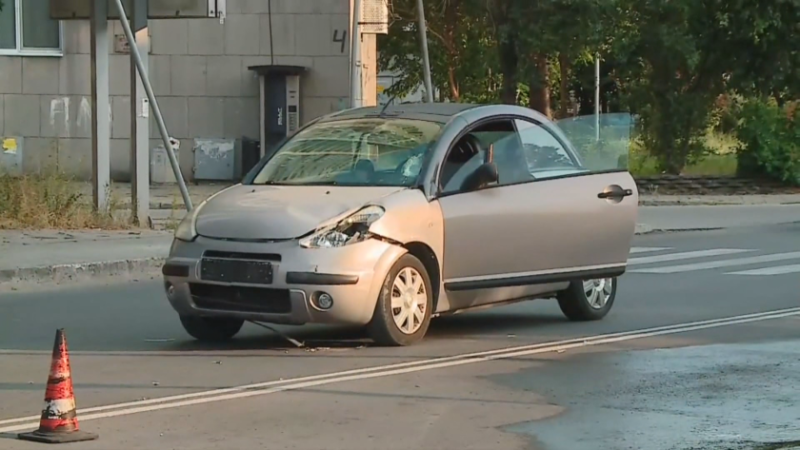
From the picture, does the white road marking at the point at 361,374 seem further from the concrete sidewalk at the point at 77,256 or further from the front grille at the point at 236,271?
the concrete sidewalk at the point at 77,256

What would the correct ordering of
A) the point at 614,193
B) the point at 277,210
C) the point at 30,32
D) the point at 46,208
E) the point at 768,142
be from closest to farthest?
the point at 277,210
the point at 614,193
the point at 46,208
the point at 768,142
the point at 30,32

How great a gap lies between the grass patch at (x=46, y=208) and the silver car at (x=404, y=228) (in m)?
8.32

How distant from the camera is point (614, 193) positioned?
11.5 m

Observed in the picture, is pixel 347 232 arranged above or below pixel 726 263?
above

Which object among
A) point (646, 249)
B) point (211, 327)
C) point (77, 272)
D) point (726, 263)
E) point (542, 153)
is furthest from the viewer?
point (646, 249)

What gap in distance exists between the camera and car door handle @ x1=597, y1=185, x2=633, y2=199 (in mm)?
11414

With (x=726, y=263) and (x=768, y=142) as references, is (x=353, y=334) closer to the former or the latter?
(x=726, y=263)

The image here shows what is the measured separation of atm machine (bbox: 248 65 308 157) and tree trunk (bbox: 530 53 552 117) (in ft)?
16.6

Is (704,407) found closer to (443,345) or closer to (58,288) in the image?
(443,345)

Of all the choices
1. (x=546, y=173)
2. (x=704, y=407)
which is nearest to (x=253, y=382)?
(x=704, y=407)

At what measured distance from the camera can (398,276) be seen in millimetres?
9922

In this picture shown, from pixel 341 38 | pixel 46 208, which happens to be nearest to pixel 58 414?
pixel 46 208

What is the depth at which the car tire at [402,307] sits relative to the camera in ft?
32.2

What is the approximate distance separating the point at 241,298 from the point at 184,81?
76.5 ft
